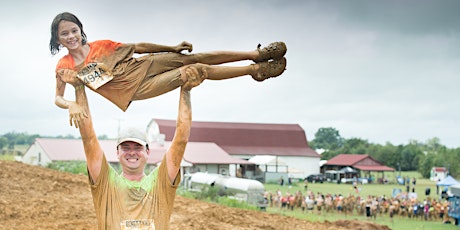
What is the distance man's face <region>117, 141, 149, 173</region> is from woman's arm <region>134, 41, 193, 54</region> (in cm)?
102

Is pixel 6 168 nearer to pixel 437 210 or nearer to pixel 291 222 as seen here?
pixel 291 222

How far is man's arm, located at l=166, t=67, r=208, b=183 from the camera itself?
3922 millimetres

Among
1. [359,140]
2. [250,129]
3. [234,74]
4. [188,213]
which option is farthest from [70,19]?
[359,140]

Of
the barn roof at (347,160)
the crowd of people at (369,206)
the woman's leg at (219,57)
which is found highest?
the barn roof at (347,160)

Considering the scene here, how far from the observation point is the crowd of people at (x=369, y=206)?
22.9 meters

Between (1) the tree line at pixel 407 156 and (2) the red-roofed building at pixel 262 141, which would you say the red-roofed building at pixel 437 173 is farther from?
(2) the red-roofed building at pixel 262 141

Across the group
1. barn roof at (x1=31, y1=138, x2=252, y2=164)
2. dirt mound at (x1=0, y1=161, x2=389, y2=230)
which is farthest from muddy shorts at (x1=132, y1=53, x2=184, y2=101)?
barn roof at (x1=31, y1=138, x2=252, y2=164)

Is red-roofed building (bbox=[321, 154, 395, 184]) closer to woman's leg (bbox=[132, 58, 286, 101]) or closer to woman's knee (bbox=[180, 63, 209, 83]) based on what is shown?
woman's leg (bbox=[132, 58, 286, 101])

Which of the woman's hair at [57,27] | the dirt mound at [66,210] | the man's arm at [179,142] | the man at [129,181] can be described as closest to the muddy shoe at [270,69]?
the man's arm at [179,142]

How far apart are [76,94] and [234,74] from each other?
1311 millimetres

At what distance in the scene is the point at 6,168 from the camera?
46.8 ft

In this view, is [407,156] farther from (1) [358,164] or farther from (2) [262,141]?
(2) [262,141]

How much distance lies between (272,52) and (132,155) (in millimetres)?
1555

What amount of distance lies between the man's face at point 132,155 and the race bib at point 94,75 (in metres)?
0.67
